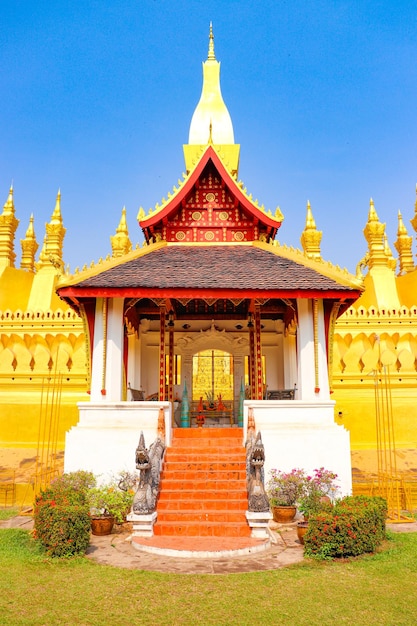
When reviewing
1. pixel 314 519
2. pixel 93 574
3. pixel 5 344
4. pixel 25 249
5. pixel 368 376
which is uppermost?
pixel 25 249

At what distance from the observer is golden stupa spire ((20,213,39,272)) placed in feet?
85.8

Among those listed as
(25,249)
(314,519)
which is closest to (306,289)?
(314,519)

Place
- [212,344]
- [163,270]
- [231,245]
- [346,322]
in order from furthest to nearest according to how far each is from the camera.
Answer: [346,322]
[212,344]
[231,245]
[163,270]

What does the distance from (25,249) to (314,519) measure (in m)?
22.8

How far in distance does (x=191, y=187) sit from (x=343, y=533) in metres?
9.39

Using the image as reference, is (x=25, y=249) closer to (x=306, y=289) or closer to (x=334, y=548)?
(x=306, y=289)

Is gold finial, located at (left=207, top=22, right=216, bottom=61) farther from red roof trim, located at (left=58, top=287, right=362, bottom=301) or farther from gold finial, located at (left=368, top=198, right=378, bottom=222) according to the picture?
red roof trim, located at (left=58, top=287, right=362, bottom=301)

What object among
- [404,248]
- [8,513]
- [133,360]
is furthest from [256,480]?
[404,248]

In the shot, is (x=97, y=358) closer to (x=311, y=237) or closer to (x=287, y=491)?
(x=287, y=491)

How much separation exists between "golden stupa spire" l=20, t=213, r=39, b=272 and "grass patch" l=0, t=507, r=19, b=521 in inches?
662

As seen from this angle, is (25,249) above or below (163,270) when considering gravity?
above

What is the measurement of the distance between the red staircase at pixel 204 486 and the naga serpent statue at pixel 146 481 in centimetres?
31

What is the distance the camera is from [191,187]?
45.0 ft

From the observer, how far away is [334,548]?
23.6 ft
